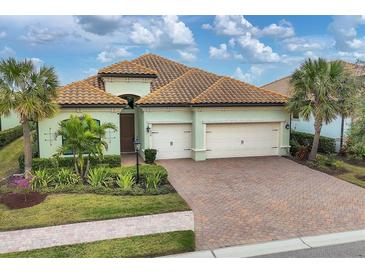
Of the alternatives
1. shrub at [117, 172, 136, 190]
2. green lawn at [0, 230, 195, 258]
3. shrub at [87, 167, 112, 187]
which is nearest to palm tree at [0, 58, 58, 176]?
shrub at [87, 167, 112, 187]

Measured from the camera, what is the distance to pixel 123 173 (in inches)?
485

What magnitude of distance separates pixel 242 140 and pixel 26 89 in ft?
40.7

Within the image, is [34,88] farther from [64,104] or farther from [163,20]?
[163,20]

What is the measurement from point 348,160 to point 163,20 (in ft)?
45.0

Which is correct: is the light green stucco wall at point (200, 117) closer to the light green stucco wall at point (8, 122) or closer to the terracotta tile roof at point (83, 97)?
the terracotta tile roof at point (83, 97)

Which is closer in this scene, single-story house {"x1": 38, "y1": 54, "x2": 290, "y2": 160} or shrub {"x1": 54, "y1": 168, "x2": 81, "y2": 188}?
shrub {"x1": 54, "y1": 168, "x2": 81, "y2": 188}

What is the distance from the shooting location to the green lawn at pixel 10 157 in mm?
15719

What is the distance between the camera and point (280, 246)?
7723 millimetres

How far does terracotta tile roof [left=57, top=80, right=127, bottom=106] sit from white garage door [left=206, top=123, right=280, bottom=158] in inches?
237

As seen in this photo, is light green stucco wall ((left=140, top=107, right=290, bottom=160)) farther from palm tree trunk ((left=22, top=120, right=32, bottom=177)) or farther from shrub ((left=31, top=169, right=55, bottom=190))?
shrub ((left=31, top=169, right=55, bottom=190))

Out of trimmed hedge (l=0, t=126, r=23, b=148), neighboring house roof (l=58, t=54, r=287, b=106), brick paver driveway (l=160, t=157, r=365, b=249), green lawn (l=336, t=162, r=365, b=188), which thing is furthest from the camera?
trimmed hedge (l=0, t=126, r=23, b=148)

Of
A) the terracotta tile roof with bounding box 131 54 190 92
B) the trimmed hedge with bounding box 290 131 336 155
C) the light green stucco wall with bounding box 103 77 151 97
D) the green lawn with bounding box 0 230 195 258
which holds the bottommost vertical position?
the green lawn with bounding box 0 230 195 258

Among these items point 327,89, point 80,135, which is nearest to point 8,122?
point 80,135

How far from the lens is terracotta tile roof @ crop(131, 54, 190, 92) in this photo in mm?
22172
